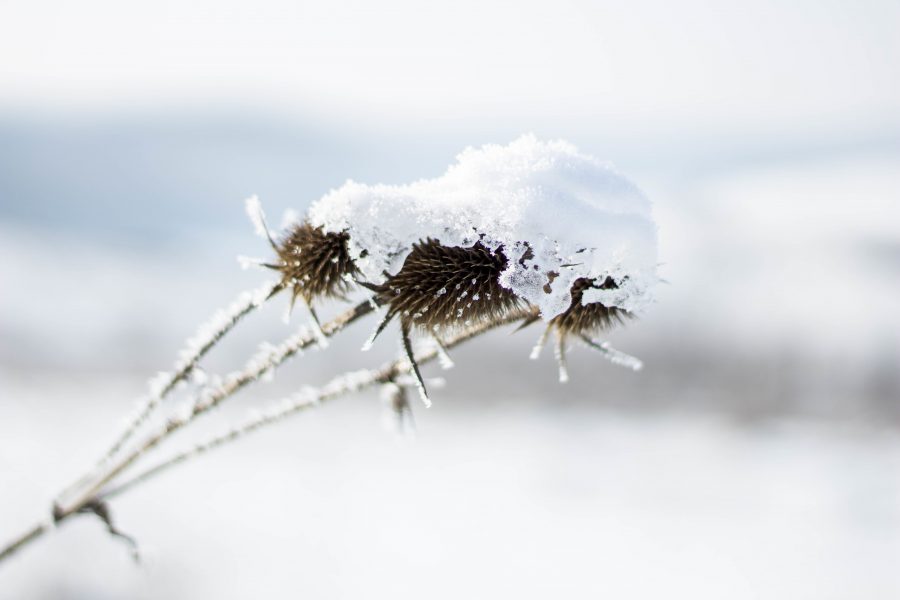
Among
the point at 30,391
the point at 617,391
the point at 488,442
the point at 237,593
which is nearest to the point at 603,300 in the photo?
the point at 237,593

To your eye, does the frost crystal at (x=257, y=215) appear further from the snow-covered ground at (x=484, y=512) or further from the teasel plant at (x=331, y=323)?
the snow-covered ground at (x=484, y=512)

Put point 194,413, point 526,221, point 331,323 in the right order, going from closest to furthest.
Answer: point 526,221
point 331,323
point 194,413

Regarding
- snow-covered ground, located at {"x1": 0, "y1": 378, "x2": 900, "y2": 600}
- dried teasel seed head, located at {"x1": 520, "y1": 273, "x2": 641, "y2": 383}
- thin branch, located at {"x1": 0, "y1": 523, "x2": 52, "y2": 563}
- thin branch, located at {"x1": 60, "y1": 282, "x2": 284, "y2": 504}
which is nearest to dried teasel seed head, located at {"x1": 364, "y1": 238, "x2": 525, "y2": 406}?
dried teasel seed head, located at {"x1": 520, "y1": 273, "x2": 641, "y2": 383}

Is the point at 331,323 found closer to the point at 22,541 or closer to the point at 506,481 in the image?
the point at 22,541

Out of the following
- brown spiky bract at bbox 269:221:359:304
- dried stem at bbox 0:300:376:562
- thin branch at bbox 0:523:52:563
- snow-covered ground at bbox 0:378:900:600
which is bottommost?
thin branch at bbox 0:523:52:563

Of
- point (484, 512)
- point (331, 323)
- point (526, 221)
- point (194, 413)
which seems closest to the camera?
point (526, 221)

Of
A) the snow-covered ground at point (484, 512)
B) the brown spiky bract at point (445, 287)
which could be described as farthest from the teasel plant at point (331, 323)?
the snow-covered ground at point (484, 512)

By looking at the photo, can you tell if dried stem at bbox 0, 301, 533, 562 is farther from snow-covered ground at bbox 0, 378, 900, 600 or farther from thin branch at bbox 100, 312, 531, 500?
snow-covered ground at bbox 0, 378, 900, 600

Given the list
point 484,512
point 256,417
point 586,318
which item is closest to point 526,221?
point 586,318
